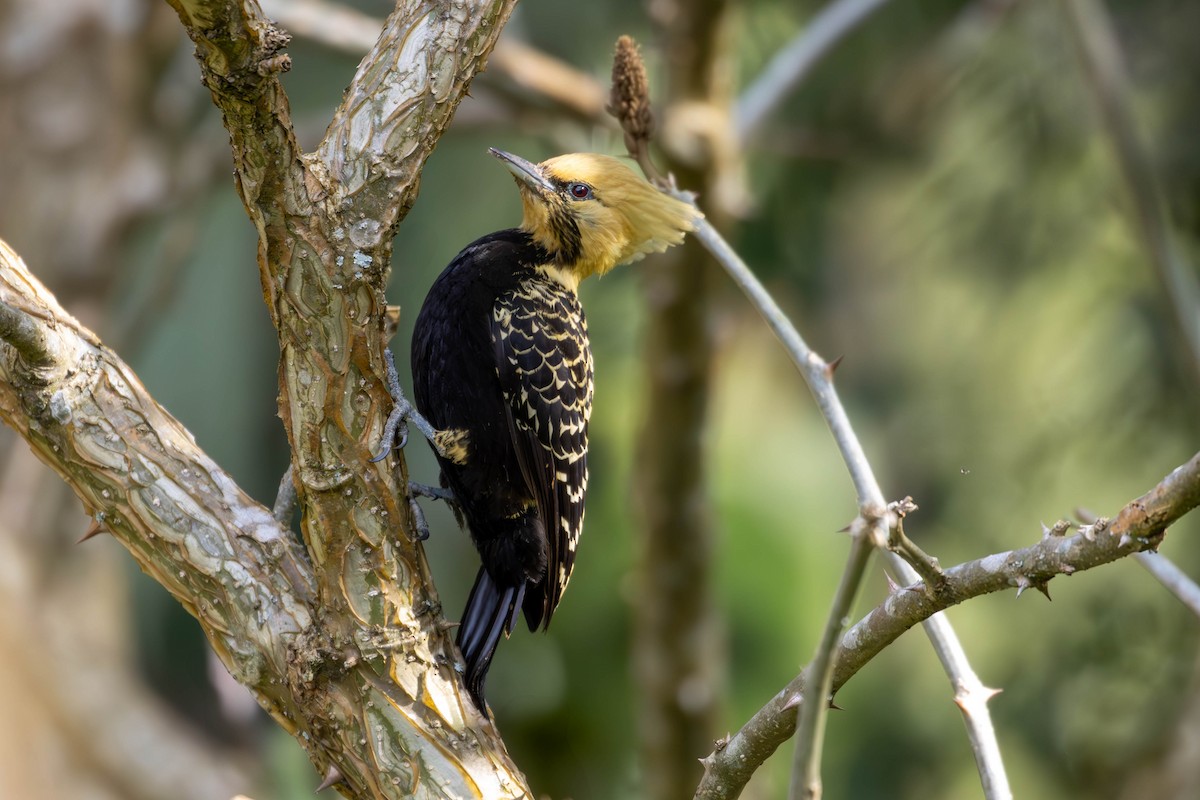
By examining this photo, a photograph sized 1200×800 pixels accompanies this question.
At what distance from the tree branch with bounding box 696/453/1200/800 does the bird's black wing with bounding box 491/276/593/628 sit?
3.91 feet

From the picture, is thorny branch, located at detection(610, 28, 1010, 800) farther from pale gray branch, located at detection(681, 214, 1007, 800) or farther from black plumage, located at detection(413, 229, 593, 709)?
black plumage, located at detection(413, 229, 593, 709)

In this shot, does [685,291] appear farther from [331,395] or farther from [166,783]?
[166,783]

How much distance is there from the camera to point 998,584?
178cm

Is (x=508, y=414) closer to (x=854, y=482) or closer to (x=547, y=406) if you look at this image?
(x=547, y=406)

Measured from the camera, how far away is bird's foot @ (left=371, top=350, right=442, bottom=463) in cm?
241

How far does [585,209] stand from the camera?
141 inches

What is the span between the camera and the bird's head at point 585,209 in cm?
353

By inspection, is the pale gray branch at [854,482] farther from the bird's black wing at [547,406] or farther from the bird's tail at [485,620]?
the bird's tail at [485,620]

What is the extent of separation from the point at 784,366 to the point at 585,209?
5124 mm

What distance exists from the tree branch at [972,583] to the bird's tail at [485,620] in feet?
3.00

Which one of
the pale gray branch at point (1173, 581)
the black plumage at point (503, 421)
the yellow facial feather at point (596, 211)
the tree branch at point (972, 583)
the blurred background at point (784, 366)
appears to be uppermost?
the blurred background at point (784, 366)

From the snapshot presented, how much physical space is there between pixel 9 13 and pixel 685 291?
3546 mm

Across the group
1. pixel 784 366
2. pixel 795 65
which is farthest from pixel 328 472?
pixel 784 366

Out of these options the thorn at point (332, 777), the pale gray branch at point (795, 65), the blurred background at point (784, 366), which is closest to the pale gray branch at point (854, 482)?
the thorn at point (332, 777)
